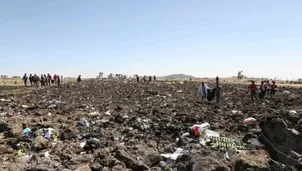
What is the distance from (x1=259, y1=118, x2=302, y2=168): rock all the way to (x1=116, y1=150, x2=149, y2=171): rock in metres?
3.22

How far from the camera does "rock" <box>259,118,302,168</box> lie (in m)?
8.75

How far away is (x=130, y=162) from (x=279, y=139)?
3.92 meters

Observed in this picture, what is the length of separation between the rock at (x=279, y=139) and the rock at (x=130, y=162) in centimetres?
322

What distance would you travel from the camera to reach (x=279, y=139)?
919 centimetres

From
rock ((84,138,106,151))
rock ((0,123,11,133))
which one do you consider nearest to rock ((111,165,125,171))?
rock ((84,138,106,151))

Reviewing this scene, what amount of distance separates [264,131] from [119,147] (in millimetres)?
3930

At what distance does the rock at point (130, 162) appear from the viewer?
7898mm

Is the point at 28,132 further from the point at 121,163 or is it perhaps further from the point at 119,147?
the point at 121,163

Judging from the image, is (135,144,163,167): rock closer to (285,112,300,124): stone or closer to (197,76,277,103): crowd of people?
(285,112,300,124): stone

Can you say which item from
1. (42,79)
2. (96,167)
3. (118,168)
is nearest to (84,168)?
(96,167)

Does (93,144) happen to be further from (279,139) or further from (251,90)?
(251,90)

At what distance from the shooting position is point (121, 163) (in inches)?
311

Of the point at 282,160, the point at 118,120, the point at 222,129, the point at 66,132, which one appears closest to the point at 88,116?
the point at 118,120

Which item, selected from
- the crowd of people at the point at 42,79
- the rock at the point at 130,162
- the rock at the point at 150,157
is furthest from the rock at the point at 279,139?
the crowd of people at the point at 42,79
